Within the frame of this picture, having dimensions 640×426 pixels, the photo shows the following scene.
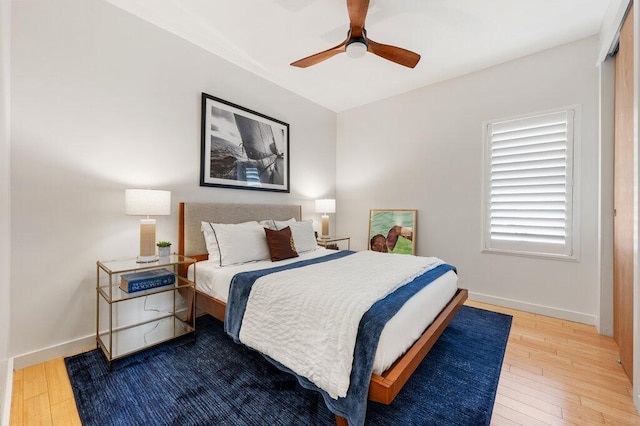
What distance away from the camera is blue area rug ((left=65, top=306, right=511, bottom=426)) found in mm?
1508

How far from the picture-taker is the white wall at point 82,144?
1.94m

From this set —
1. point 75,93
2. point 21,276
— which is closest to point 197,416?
point 21,276

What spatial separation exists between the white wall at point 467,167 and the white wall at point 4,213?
3.85 m

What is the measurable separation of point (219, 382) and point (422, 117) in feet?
12.5

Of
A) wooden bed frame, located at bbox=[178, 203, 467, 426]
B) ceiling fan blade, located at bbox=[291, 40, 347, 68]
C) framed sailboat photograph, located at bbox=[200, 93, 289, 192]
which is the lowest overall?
wooden bed frame, located at bbox=[178, 203, 467, 426]

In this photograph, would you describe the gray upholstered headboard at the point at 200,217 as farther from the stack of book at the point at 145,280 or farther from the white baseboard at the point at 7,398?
the white baseboard at the point at 7,398

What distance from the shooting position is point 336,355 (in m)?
1.40

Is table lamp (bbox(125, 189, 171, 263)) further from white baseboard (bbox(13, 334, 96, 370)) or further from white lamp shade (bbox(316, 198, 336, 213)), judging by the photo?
white lamp shade (bbox(316, 198, 336, 213))

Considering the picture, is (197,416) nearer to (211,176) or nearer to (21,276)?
(21,276)

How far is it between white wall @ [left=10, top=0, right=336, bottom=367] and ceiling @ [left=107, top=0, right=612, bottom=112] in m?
0.36

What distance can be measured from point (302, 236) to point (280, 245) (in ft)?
1.58

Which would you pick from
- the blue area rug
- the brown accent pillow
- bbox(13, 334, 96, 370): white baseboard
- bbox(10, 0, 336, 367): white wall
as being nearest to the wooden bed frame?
bbox(10, 0, 336, 367): white wall

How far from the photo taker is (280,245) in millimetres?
2748

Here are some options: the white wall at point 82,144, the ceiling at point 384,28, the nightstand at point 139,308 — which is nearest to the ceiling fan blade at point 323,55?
the ceiling at point 384,28
